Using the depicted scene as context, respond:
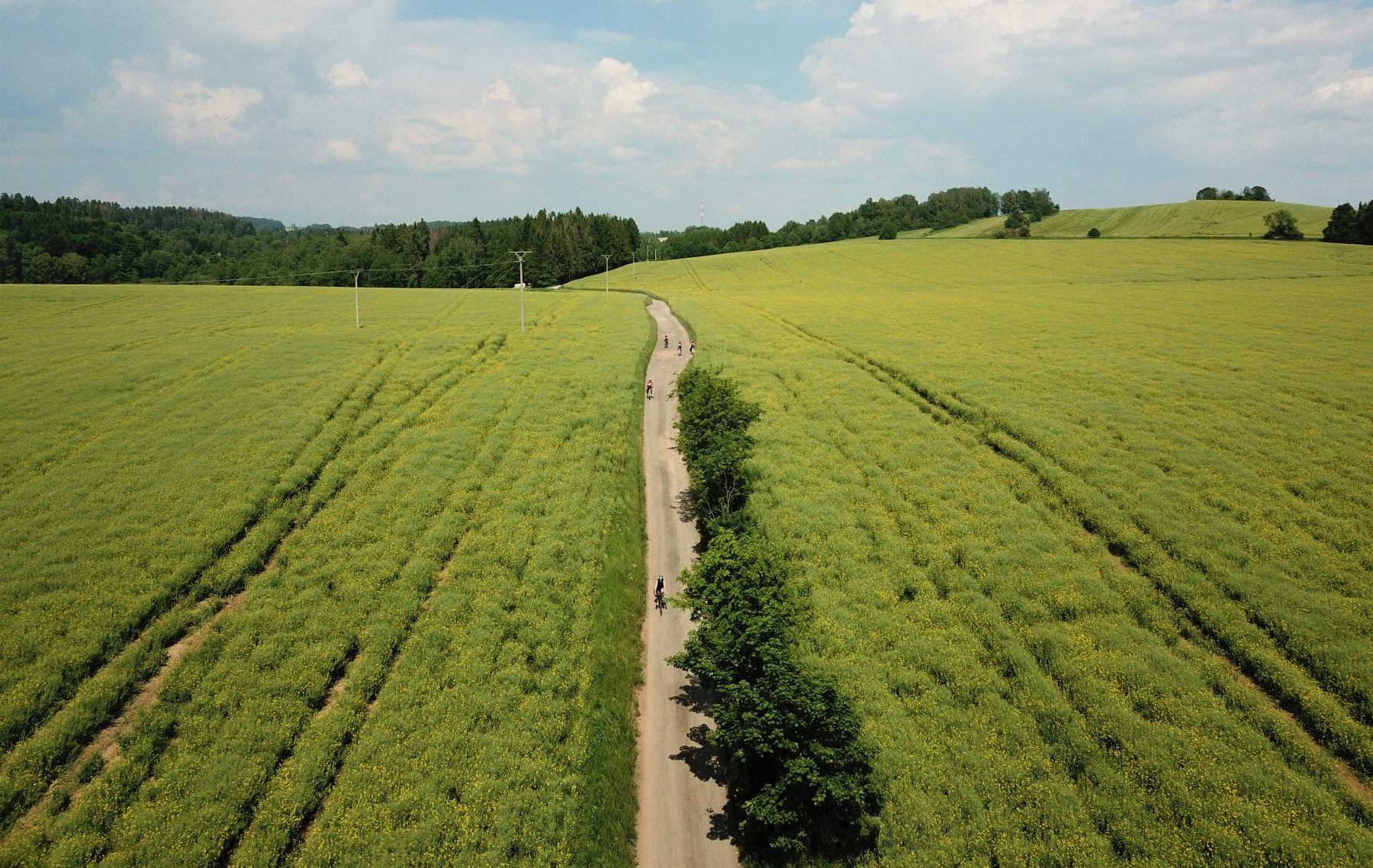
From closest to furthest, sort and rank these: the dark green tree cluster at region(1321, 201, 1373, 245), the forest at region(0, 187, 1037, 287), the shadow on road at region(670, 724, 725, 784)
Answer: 1. the shadow on road at region(670, 724, 725, 784)
2. the dark green tree cluster at region(1321, 201, 1373, 245)
3. the forest at region(0, 187, 1037, 287)

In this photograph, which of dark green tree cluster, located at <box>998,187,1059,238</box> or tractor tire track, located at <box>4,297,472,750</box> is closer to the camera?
tractor tire track, located at <box>4,297,472,750</box>

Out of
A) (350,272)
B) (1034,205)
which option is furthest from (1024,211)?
(350,272)

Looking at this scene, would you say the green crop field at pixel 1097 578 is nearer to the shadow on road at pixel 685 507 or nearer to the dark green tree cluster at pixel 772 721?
the dark green tree cluster at pixel 772 721

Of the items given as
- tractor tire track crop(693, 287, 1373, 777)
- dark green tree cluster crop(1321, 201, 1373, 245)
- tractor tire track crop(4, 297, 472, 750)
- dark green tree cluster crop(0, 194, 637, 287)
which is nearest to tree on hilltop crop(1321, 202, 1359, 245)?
dark green tree cluster crop(1321, 201, 1373, 245)

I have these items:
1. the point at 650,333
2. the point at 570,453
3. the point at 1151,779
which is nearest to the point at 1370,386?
the point at 1151,779

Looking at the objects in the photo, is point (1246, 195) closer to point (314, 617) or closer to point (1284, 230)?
point (1284, 230)

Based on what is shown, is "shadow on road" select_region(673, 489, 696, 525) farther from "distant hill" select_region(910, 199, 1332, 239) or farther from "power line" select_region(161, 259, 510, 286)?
"distant hill" select_region(910, 199, 1332, 239)

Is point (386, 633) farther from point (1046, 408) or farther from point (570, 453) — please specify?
point (1046, 408)
